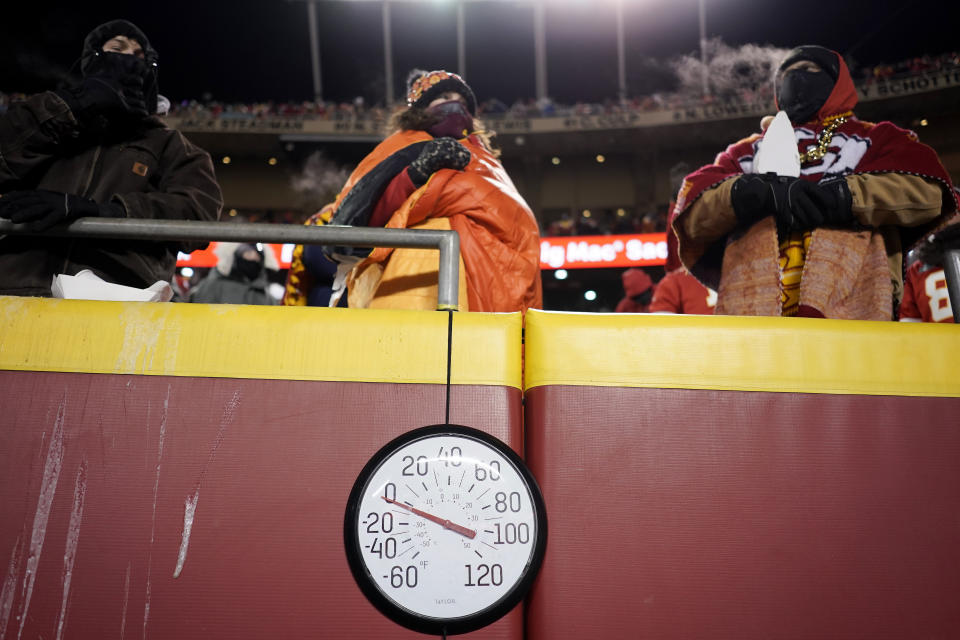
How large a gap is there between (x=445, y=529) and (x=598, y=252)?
10.8 m

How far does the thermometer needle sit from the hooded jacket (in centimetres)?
78

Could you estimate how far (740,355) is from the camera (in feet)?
4.16

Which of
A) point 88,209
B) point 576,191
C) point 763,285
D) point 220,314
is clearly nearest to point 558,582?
point 220,314

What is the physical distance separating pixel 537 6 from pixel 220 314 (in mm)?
17091

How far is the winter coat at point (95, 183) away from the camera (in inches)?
64.8

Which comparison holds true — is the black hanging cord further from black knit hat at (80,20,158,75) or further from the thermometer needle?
black knit hat at (80,20,158,75)

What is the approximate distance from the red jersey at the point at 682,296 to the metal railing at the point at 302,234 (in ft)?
10.6

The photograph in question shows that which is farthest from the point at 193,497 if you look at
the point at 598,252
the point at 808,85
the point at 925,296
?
the point at 598,252

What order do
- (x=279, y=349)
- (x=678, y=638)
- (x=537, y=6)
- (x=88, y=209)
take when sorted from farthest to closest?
1. (x=537, y=6)
2. (x=88, y=209)
3. (x=279, y=349)
4. (x=678, y=638)

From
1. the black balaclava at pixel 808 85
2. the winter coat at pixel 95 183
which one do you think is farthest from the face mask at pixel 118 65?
the black balaclava at pixel 808 85

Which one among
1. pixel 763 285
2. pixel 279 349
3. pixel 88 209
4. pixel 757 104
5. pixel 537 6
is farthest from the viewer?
pixel 537 6

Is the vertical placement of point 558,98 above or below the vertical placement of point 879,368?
above

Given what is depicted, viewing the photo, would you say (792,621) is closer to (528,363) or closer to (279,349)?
(528,363)

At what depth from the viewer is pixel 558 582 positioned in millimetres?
1124
